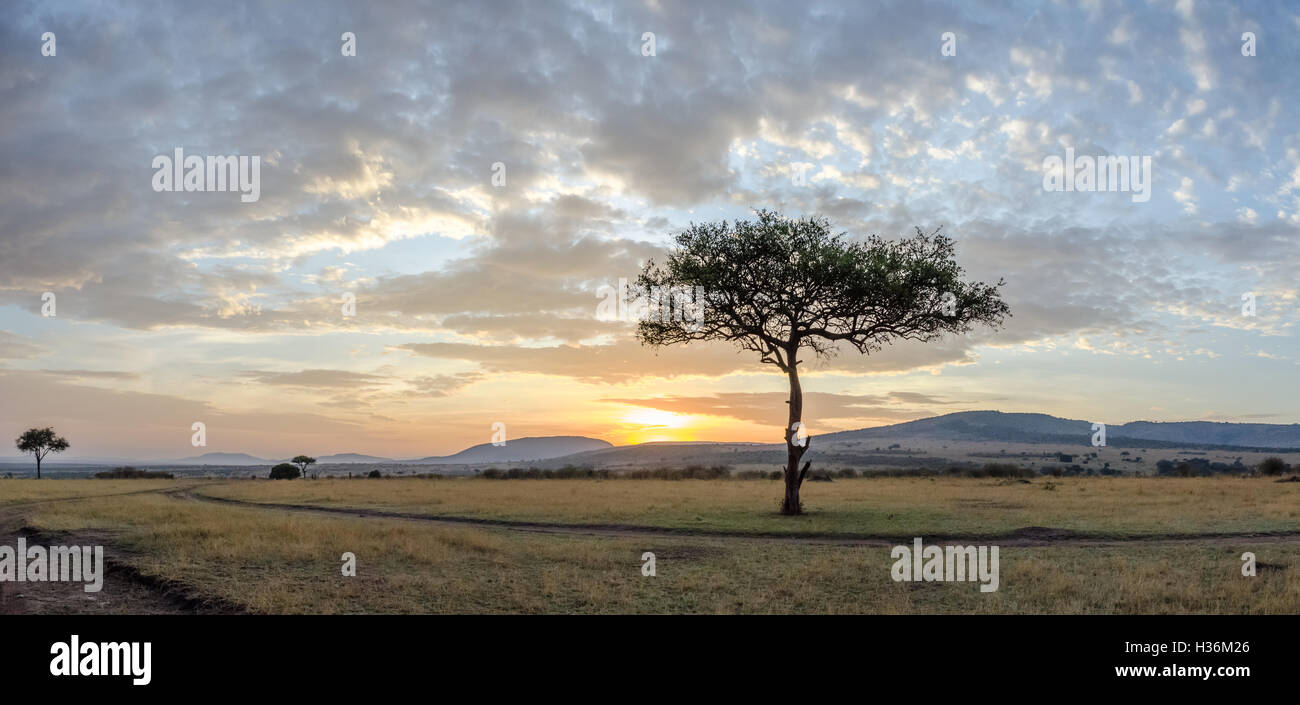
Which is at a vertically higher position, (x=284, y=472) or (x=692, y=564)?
(x=692, y=564)

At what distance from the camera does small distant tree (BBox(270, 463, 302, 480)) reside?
100 m

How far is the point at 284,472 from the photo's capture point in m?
102

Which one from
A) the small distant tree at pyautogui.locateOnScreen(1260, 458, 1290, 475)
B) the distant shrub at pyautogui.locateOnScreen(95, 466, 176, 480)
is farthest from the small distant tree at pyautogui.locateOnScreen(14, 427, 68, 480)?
the small distant tree at pyautogui.locateOnScreen(1260, 458, 1290, 475)

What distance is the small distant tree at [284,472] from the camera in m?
100

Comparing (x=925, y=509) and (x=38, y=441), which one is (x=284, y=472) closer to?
(x=38, y=441)

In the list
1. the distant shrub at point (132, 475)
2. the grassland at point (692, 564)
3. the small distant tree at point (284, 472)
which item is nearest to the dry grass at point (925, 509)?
the grassland at point (692, 564)

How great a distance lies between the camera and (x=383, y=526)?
2541cm

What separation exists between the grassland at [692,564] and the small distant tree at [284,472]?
72.6 m

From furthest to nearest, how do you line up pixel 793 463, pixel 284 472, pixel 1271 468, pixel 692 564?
pixel 284 472 → pixel 1271 468 → pixel 793 463 → pixel 692 564

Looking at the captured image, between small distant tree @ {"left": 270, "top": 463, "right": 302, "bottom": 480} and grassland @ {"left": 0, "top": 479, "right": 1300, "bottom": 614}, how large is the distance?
7260cm

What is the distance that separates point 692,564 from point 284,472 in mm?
101297

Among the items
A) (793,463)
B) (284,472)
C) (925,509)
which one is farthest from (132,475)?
(925,509)

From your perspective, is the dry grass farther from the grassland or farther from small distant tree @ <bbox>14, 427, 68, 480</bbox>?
small distant tree @ <bbox>14, 427, 68, 480</bbox>
